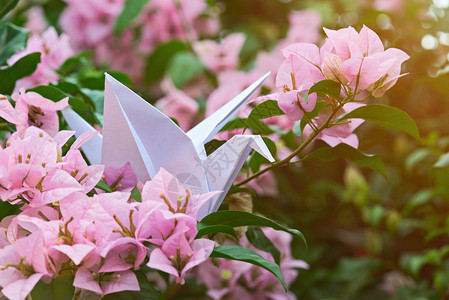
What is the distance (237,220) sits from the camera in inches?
16.9

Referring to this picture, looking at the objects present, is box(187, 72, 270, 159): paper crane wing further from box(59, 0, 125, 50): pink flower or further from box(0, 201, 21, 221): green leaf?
box(59, 0, 125, 50): pink flower

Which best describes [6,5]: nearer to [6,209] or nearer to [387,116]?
[6,209]

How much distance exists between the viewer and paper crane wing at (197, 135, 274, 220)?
427 mm

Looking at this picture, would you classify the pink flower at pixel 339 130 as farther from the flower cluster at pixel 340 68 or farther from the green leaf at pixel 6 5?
the green leaf at pixel 6 5

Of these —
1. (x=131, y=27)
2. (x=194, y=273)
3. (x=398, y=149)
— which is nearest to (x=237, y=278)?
(x=194, y=273)

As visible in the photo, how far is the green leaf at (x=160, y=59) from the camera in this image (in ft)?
3.45

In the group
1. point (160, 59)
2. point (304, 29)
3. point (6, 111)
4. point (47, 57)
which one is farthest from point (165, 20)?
point (6, 111)

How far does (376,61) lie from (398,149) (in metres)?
0.70

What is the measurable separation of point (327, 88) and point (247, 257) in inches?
6.2

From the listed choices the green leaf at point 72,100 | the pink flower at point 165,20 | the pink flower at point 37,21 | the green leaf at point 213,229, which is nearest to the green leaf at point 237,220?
the green leaf at point 213,229

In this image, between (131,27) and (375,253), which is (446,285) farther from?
(131,27)

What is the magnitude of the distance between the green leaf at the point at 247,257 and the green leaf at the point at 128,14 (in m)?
0.62

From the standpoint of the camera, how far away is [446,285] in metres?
0.76

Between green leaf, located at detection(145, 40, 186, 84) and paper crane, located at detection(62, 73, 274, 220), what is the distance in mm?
617
